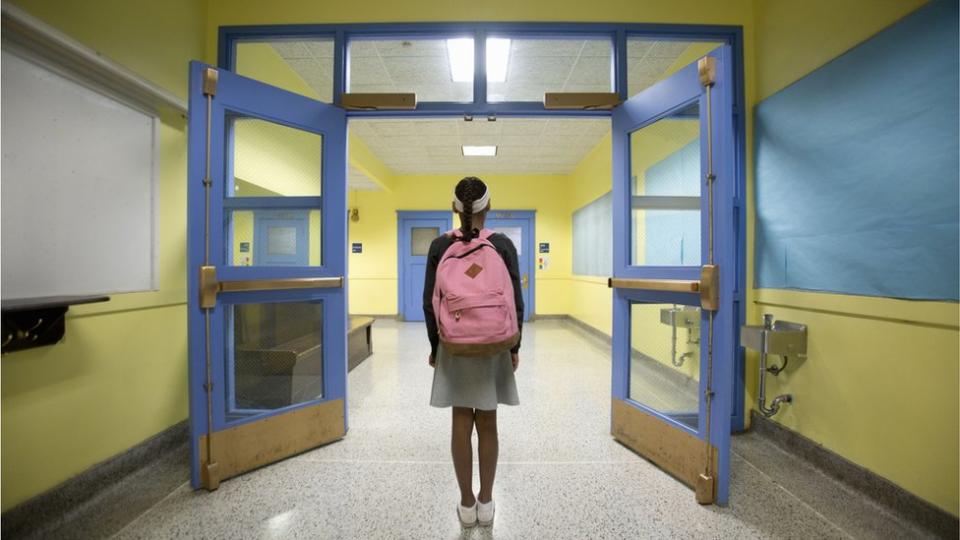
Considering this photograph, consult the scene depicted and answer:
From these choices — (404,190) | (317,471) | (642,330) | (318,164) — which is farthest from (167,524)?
(404,190)

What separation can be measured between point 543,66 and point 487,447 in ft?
10.8

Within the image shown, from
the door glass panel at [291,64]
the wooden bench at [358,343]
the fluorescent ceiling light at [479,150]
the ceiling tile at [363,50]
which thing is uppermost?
the fluorescent ceiling light at [479,150]

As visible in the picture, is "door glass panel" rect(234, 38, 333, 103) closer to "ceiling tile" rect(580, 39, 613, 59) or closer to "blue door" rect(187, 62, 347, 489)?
"blue door" rect(187, 62, 347, 489)

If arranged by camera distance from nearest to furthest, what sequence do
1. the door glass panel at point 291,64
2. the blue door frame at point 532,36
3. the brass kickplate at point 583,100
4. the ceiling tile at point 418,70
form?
the brass kickplate at point 583,100 → the blue door frame at point 532,36 → the door glass panel at point 291,64 → the ceiling tile at point 418,70

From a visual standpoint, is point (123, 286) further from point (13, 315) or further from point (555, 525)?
point (555, 525)

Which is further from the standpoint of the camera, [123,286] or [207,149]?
[123,286]

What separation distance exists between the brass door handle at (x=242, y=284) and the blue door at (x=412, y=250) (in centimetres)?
496

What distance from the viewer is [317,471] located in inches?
70.8

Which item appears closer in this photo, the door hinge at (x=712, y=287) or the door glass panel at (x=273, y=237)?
the door hinge at (x=712, y=287)

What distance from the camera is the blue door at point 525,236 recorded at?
6816 millimetres

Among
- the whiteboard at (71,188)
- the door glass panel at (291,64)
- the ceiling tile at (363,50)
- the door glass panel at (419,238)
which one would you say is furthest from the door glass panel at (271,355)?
the door glass panel at (419,238)

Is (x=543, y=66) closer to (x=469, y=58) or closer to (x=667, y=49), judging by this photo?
(x=469, y=58)

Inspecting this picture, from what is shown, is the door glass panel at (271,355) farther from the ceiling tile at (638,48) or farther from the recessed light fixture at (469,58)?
the ceiling tile at (638,48)

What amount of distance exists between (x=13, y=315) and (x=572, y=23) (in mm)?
3088
